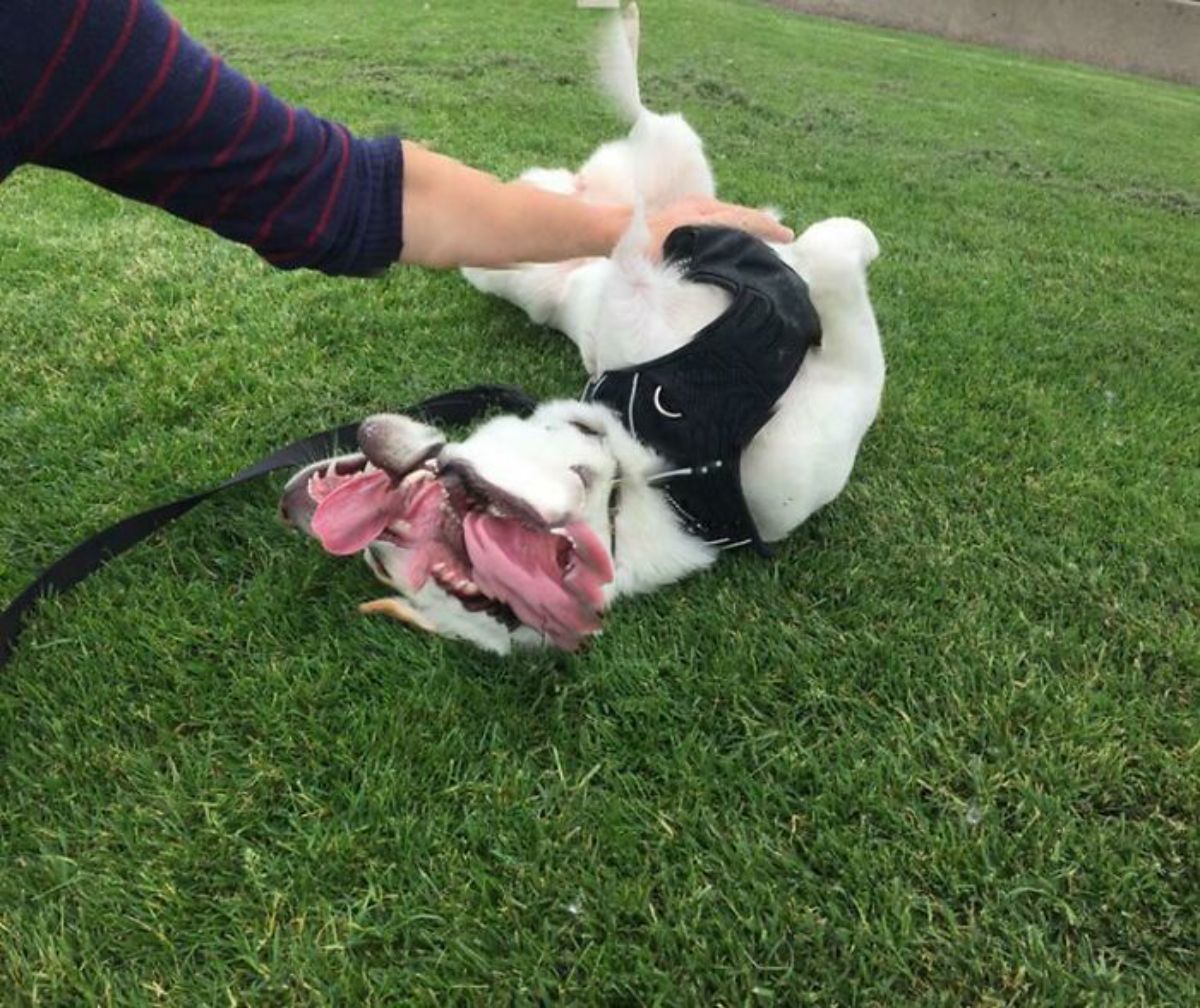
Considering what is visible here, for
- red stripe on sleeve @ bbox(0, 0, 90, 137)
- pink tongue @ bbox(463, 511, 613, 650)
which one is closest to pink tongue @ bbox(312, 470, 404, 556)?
pink tongue @ bbox(463, 511, 613, 650)

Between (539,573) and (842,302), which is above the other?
(842,302)

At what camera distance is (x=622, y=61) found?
7.34ft

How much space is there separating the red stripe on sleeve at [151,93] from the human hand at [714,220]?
125 cm

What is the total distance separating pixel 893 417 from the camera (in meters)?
2.90

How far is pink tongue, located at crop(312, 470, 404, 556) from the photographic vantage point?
70.2 inches

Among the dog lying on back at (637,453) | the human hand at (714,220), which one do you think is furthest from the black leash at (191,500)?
the human hand at (714,220)

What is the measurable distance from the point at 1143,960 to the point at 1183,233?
205 inches

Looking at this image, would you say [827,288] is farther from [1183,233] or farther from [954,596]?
[1183,233]

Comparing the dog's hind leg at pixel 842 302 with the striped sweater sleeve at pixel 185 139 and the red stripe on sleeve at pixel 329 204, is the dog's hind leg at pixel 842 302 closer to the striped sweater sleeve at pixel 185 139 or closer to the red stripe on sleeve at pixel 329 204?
the striped sweater sleeve at pixel 185 139

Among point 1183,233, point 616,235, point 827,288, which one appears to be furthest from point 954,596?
point 1183,233

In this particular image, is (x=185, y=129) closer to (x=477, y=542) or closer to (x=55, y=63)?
(x=55, y=63)

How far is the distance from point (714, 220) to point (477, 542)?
4.30 feet

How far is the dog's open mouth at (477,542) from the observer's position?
1.68 metres

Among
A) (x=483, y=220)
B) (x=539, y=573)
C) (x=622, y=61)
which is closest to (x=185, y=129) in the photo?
(x=483, y=220)
